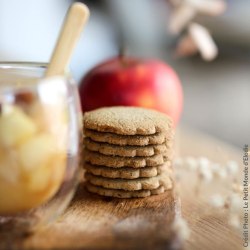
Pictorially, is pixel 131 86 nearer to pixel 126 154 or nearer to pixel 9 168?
pixel 126 154

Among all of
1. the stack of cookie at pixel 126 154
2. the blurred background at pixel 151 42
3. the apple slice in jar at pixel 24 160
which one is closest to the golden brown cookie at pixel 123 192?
the stack of cookie at pixel 126 154

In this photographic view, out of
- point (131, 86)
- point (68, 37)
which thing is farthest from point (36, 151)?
point (131, 86)

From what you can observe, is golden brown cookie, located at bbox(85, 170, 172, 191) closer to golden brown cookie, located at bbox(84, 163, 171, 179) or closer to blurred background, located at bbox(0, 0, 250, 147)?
golden brown cookie, located at bbox(84, 163, 171, 179)

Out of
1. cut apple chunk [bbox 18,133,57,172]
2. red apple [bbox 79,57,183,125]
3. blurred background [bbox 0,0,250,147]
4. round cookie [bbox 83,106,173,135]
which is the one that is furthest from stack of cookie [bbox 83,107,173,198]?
blurred background [bbox 0,0,250,147]

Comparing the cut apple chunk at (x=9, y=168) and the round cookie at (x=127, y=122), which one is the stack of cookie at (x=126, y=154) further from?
the cut apple chunk at (x=9, y=168)

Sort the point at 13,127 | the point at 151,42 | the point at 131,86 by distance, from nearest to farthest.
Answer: the point at 13,127, the point at 131,86, the point at 151,42

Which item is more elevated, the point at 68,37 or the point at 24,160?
the point at 68,37
